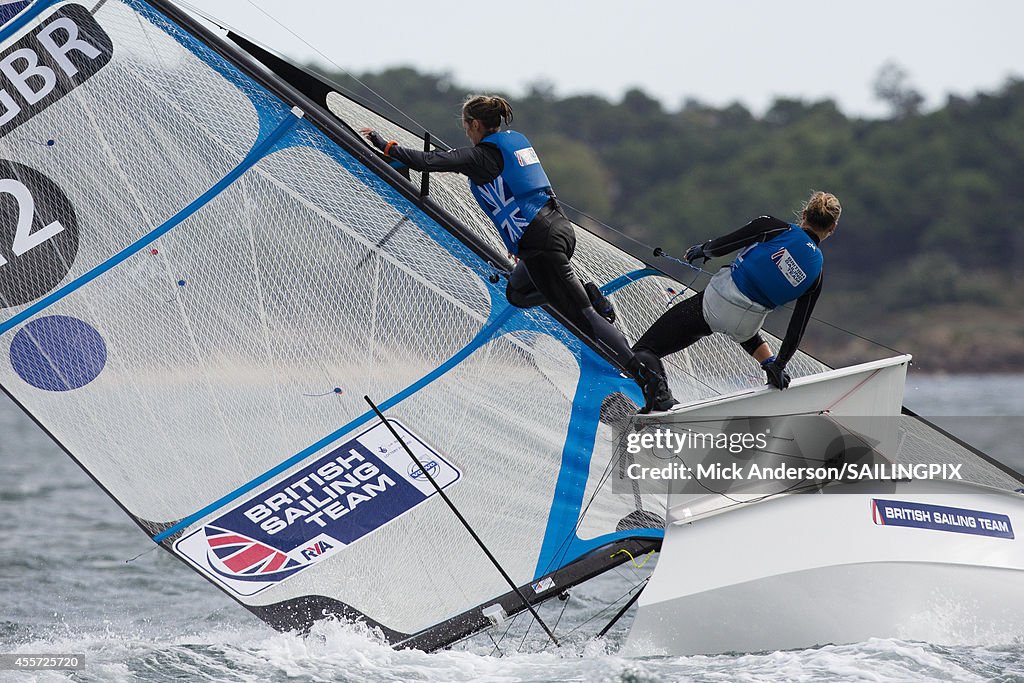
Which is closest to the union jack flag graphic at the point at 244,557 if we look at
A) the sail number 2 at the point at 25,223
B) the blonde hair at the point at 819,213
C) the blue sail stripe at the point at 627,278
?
the sail number 2 at the point at 25,223

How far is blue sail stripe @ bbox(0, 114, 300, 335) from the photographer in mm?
3990

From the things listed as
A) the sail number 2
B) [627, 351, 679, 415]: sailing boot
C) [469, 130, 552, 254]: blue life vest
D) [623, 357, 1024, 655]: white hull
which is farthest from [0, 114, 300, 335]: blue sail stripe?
[623, 357, 1024, 655]: white hull

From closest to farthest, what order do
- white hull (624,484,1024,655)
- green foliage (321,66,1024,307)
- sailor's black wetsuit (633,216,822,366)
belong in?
white hull (624,484,1024,655) → sailor's black wetsuit (633,216,822,366) → green foliage (321,66,1024,307)

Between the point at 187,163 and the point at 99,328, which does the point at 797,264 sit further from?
the point at 99,328

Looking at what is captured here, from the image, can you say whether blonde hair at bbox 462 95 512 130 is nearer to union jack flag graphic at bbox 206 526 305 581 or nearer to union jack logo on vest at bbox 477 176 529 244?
union jack logo on vest at bbox 477 176 529 244

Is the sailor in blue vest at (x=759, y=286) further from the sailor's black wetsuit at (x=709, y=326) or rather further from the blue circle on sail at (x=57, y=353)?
the blue circle on sail at (x=57, y=353)

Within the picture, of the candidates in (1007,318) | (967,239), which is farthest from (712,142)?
(1007,318)

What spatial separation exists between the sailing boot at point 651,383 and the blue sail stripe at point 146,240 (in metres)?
1.40

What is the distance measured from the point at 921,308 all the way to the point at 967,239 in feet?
18.1

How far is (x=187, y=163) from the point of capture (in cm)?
400

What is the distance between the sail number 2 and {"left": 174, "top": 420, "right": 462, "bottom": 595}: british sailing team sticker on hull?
3.63 ft

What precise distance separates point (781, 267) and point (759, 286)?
92 millimetres

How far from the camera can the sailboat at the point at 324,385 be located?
390 cm
